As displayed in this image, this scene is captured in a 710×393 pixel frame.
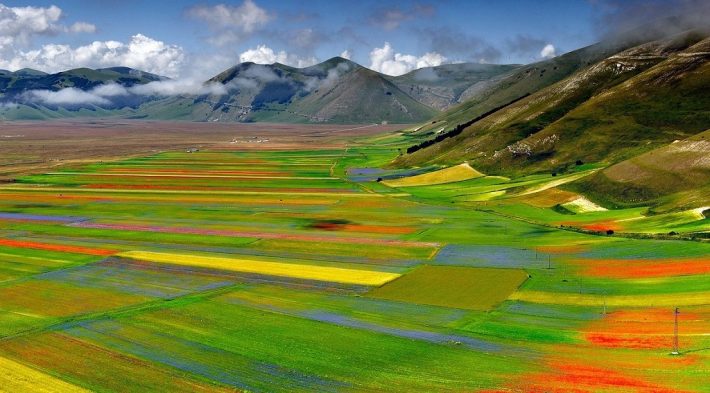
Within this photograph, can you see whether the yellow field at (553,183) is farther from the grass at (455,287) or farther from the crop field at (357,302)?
the grass at (455,287)

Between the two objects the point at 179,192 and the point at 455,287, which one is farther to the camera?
the point at 179,192

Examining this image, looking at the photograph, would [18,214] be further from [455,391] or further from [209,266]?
[455,391]

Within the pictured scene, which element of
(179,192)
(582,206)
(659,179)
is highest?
(659,179)

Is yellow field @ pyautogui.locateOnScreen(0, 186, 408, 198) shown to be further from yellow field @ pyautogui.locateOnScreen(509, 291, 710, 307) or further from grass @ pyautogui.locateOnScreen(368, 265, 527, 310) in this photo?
yellow field @ pyautogui.locateOnScreen(509, 291, 710, 307)

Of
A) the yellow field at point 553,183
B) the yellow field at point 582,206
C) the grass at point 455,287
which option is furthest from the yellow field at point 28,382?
the yellow field at point 553,183

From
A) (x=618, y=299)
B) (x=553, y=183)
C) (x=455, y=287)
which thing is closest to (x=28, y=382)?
(x=455, y=287)

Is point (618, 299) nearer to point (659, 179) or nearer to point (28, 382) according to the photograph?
point (28, 382)
